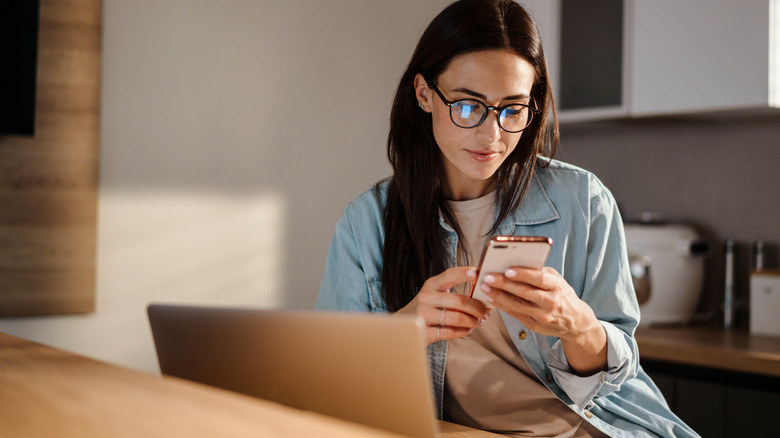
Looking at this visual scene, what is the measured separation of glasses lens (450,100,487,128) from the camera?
1238mm

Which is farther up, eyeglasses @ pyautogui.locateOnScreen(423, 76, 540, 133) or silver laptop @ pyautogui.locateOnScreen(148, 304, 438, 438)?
eyeglasses @ pyautogui.locateOnScreen(423, 76, 540, 133)

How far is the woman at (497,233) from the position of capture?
118 centimetres

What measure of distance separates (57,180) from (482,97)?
5.07 ft

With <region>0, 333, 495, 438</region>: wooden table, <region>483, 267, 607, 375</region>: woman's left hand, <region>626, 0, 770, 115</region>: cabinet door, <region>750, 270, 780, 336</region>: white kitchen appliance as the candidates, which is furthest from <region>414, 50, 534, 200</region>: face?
<region>750, 270, 780, 336</region>: white kitchen appliance

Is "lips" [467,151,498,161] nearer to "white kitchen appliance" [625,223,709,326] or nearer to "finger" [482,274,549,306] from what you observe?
"finger" [482,274,549,306]

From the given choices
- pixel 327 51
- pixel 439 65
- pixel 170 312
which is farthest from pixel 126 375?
pixel 327 51

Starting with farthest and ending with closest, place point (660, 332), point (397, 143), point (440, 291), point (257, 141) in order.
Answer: point (257, 141) → point (660, 332) → point (397, 143) → point (440, 291)

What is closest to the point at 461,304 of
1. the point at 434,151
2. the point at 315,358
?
the point at 315,358

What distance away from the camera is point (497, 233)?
1334mm

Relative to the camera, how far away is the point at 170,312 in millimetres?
864

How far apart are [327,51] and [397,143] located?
158cm

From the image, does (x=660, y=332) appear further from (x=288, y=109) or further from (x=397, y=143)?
(x=288, y=109)

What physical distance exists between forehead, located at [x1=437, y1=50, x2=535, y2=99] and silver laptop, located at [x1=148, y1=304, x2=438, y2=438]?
636mm

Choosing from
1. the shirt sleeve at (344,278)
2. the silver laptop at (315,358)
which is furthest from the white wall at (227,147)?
the silver laptop at (315,358)
